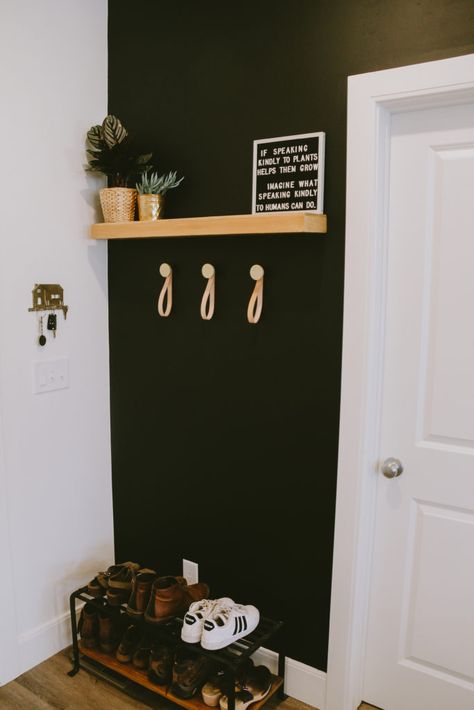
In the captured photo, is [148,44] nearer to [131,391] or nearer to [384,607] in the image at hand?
[131,391]

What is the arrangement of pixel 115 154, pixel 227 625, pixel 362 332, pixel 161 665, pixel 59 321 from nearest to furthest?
pixel 362 332, pixel 227 625, pixel 161 665, pixel 115 154, pixel 59 321

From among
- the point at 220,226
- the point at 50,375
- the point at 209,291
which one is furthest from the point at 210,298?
the point at 50,375

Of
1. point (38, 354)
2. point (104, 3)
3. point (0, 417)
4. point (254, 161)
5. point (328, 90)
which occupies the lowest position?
point (0, 417)

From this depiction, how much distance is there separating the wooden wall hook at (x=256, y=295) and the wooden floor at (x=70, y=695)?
4.46 feet

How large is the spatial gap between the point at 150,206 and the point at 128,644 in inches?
63.8

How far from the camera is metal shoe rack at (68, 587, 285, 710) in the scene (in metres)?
1.90

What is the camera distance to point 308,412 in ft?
6.49

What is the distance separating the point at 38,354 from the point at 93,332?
28 cm

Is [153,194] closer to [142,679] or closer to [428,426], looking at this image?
[428,426]

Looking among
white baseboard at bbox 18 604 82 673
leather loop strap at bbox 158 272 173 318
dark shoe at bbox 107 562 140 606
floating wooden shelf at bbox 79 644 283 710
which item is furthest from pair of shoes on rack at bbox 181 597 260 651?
leather loop strap at bbox 158 272 173 318

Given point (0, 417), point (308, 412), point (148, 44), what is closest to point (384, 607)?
point (308, 412)

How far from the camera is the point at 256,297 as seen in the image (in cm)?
201

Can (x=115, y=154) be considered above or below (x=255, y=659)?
above

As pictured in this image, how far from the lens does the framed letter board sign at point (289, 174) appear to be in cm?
184
